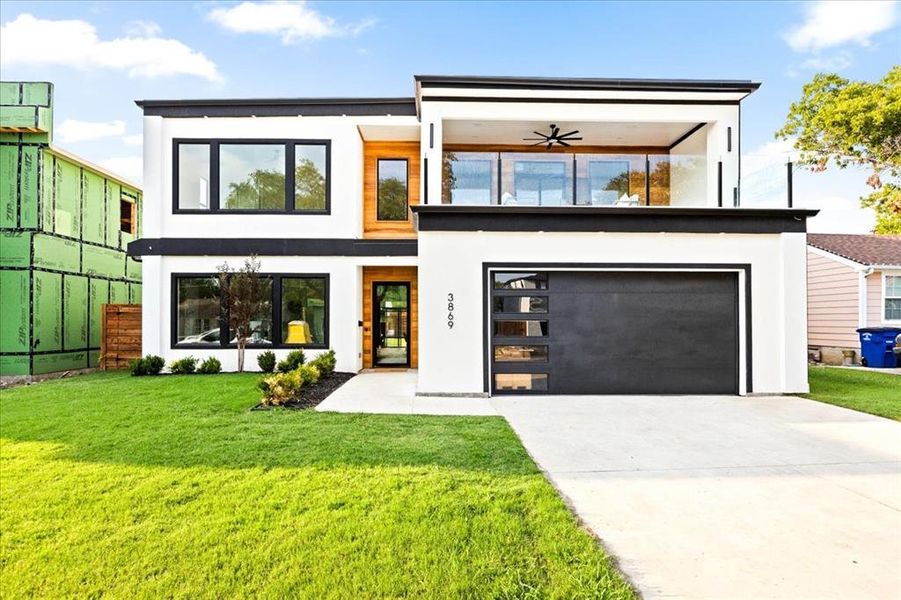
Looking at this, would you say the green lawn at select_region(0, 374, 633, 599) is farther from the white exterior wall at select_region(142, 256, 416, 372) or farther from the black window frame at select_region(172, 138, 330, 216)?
the black window frame at select_region(172, 138, 330, 216)

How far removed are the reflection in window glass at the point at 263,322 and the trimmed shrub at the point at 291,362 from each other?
3.22ft

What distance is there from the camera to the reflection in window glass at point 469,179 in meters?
9.21

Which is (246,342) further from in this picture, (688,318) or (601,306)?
(688,318)

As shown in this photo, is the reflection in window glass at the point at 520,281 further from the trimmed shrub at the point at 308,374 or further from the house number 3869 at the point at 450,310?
the trimmed shrub at the point at 308,374

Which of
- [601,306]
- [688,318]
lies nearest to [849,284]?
[688,318]

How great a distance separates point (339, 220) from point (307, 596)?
10.2m

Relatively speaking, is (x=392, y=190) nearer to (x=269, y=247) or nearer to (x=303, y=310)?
(x=269, y=247)

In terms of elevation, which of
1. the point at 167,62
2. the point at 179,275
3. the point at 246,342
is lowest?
the point at 246,342

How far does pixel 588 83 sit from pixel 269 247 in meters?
8.16

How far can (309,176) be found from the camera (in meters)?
12.0

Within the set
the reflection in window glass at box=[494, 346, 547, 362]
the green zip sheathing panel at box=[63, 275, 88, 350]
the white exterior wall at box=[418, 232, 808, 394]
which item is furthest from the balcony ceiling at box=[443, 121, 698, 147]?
the green zip sheathing panel at box=[63, 275, 88, 350]

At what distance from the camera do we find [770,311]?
351 inches

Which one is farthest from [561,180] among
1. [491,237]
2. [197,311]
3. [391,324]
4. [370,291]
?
[197,311]

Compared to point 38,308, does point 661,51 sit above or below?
above
